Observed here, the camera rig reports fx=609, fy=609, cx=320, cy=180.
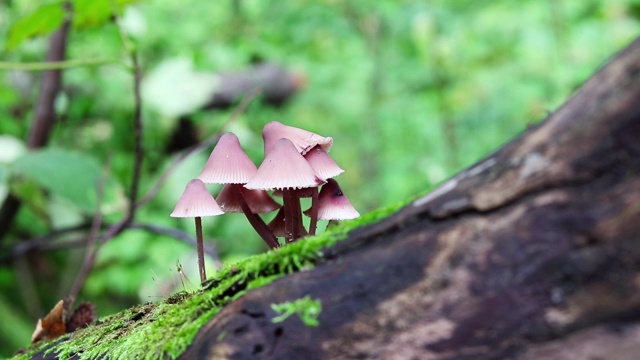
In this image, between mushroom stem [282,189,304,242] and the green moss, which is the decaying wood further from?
mushroom stem [282,189,304,242]

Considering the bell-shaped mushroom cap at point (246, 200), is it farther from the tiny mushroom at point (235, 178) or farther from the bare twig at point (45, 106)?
the bare twig at point (45, 106)

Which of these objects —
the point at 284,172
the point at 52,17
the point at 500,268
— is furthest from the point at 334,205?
the point at 52,17

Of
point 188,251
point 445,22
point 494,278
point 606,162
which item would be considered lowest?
point 494,278

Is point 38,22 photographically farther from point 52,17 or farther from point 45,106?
point 45,106

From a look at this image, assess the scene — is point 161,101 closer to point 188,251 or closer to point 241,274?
point 188,251

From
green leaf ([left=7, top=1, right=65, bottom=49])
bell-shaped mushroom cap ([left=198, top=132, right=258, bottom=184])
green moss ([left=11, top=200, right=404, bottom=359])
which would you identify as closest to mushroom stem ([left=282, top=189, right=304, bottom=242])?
bell-shaped mushroom cap ([left=198, top=132, right=258, bottom=184])

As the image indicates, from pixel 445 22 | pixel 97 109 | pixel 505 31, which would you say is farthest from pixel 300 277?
pixel 505 31
